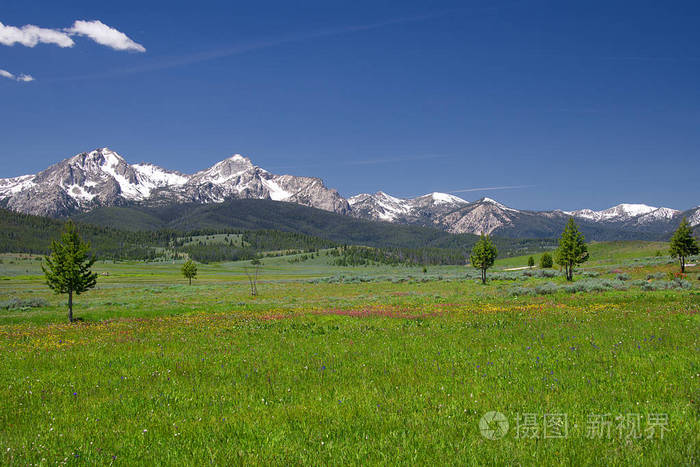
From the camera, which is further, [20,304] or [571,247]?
[571,247]

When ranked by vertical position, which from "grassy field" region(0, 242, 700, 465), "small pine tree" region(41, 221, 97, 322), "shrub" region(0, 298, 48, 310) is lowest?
"shrub" region(0, 298, 48, 310)

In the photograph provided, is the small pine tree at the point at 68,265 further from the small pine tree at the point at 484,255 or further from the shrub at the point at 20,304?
the small pine tree at the point at 484,255

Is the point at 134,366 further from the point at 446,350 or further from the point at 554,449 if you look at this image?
the point at 554,449

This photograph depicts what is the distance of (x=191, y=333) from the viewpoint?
56.2 feet

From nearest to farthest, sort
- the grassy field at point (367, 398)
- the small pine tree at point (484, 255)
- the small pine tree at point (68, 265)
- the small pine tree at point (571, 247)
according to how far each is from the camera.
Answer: the grassy field at point (367, 398) → the small pine tree at point (68, 265) → the small pine tree at point (571, 247) → the small pine tree at point (484, 255)

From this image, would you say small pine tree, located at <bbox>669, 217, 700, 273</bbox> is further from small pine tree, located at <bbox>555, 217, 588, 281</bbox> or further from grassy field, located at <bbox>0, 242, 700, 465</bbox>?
grassy field, located at <bbox>0, 242, 700, 465</bbox>

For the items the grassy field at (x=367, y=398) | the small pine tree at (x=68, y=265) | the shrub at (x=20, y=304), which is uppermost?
the small pine tree at (x=68, y=265)

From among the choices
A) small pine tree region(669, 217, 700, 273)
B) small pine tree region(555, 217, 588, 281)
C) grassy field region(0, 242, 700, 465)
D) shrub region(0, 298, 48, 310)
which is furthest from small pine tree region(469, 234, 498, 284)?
shrub region(0, 298, 48, 310)

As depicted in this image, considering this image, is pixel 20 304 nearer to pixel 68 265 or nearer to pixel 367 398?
pixel 68 265

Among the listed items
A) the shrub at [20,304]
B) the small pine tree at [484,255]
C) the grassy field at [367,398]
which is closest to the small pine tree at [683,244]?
the small pine tree at [484,255]

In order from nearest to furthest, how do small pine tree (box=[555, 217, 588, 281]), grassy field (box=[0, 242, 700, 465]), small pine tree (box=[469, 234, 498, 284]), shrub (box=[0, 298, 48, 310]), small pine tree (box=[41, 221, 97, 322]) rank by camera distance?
grassy field (box=[0, 242, 700, 465]) → small pine tree (box=[41, 221, 97, 322]) → shrub (box=[0, 298, 48, 310]) → small pine tree (box=[555, 217, 588, 281]) → small pine tree (box=[469, 234, 498, 284])

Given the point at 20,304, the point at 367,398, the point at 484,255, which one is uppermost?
the point at 484,255

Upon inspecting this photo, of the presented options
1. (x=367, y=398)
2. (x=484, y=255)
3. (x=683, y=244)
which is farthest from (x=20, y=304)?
(x=683, y=244)

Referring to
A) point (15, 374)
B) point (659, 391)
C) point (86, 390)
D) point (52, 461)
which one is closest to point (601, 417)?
point (659, 391)
